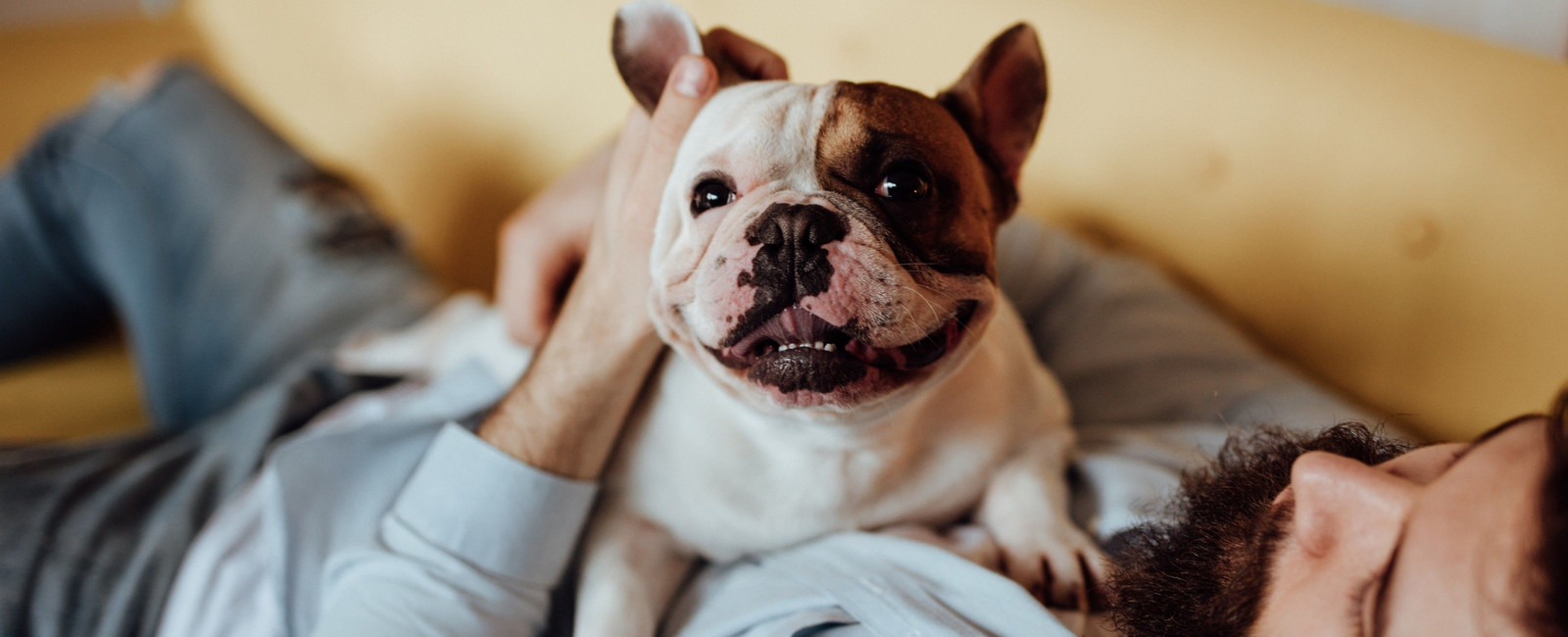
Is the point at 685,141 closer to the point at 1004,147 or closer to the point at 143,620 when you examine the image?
the point at 1004,147

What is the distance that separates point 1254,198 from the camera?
141 centimetres

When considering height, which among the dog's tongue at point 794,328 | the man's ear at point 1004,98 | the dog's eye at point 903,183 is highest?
the man's ear at point 1004,98

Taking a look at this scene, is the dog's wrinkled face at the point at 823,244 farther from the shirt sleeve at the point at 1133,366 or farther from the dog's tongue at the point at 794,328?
the shirt sleeve at the point at 1133,366

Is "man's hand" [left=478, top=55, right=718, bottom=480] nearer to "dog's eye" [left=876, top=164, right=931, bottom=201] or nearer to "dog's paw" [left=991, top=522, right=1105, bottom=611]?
"dog's eye" [left=876, top=164, right=931, bottom=201]

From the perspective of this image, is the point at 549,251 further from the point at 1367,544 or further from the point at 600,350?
the point at 1367,544

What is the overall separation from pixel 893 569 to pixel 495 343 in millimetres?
783

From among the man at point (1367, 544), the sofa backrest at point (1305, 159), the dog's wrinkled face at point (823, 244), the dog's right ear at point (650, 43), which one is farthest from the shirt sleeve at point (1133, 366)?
the dog's right ear at point (650, 43)

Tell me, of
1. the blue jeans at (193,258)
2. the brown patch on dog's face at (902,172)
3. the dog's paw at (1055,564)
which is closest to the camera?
the brown patch on dog's face at (902,172)

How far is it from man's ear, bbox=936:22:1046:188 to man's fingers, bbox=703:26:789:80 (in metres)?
0.17

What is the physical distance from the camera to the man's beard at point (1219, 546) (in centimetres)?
69

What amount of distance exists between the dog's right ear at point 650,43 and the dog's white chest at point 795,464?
0.29m

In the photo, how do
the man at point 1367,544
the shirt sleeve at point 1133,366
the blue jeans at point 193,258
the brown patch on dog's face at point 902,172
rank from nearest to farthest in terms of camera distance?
the man at point 1367,544, the brown patch on dog's face at point 902,172, the shirt sleeve at point 1133,366, the blue jeans at point 193,258

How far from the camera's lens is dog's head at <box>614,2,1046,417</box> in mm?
755

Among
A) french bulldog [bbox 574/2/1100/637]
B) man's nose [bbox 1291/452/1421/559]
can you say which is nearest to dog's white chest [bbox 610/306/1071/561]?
french bulldog [bbox 574/2/1100/637]
